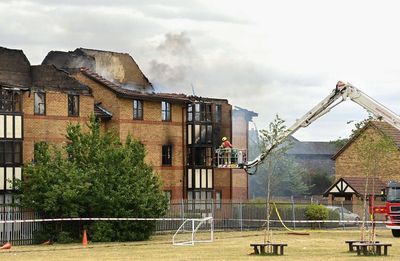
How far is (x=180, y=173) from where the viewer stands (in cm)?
Result: 7344

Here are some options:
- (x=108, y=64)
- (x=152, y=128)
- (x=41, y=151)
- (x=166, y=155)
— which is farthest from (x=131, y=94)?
(x=41, y=151)

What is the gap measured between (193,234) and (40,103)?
63.9 feet

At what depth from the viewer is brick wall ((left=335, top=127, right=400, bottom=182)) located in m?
80.1

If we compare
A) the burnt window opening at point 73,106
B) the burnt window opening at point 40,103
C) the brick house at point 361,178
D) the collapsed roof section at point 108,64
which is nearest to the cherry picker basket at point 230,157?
the burnt window opening at point 73,106

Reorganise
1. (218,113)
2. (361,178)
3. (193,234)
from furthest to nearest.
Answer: (361,178)
(218,113)
(193,234)

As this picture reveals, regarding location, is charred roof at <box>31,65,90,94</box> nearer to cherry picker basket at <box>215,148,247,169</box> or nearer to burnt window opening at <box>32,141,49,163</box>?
cherry picker basket at <box>215,148,247,169</box>

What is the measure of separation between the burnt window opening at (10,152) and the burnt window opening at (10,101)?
2061 millimetres

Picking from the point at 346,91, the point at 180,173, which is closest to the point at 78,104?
the point at 180,173

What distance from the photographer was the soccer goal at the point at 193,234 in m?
46.4

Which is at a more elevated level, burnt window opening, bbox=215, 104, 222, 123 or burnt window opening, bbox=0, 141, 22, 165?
burnt window opening, bbox=215, 104, 222, 123

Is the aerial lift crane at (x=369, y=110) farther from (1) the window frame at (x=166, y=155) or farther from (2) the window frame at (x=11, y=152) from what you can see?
(2) the window frame at (x=11, y=152)

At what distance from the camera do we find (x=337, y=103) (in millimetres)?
61750

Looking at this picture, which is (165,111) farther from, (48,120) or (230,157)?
(48,120)

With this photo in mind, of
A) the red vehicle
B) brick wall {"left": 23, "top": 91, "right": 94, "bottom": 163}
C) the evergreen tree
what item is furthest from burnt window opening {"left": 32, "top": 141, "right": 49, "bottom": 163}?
the red vehicle
